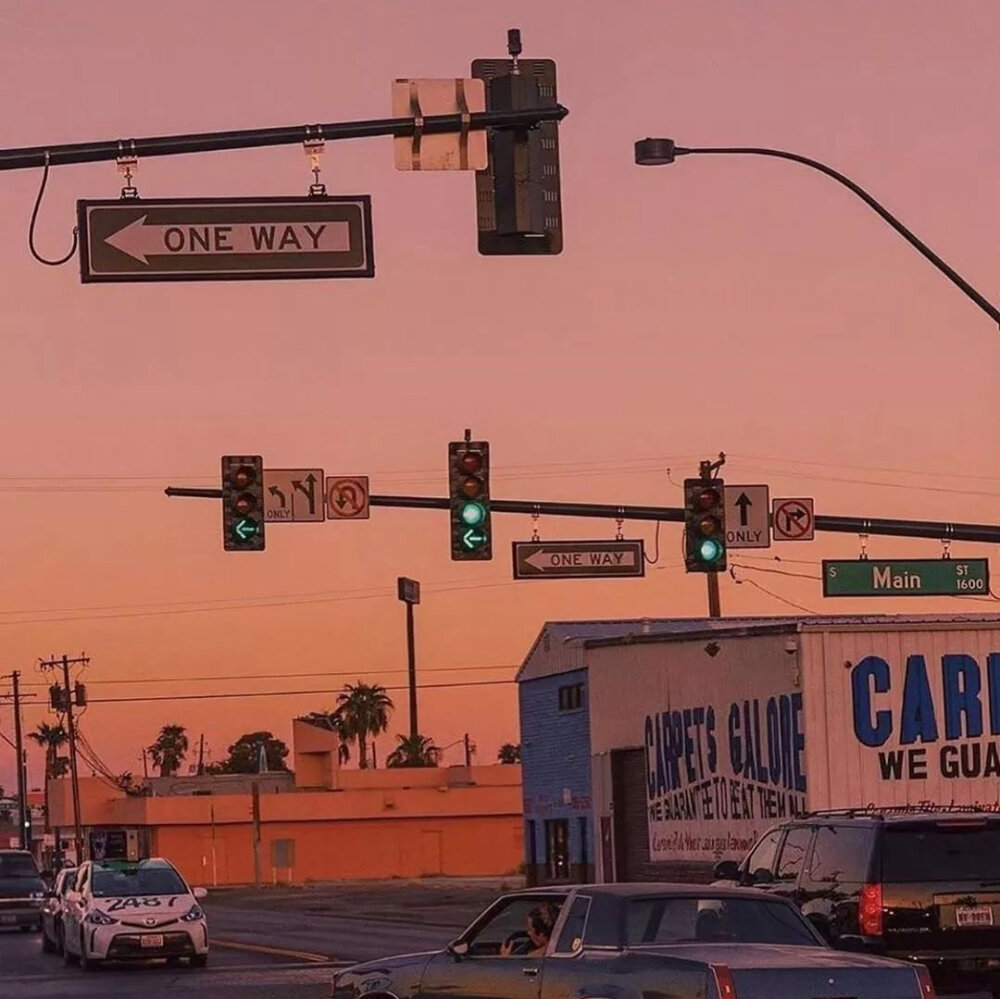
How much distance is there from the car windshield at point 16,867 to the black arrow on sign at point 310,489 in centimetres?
1902

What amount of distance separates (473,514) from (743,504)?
506 centimetres

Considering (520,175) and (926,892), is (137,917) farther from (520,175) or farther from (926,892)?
(520,175)

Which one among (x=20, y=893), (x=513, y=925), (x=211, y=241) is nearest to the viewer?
(x=513, y=925)

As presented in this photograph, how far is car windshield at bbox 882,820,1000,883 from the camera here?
64.0 feet

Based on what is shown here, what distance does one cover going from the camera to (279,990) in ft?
85.8

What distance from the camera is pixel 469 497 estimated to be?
32.1 metres

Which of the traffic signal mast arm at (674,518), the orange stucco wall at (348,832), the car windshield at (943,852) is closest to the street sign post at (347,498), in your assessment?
the traffic signal mast arm at (674,518)

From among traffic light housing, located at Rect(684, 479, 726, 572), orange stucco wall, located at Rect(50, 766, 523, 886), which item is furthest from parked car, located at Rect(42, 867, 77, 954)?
orange stucco wall, located at Rect(50, 766, 523, 886)

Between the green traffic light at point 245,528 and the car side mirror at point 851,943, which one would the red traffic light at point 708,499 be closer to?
the green traffic light at point 245,528

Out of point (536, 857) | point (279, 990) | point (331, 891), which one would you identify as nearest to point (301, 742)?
point (331, 891)

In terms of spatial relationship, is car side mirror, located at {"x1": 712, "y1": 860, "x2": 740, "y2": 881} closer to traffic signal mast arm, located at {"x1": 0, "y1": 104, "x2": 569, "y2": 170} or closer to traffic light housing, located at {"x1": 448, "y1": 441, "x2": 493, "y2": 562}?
traffic signal mast arm, located at {"x1": 0, "y1": 104, "x2": 569, "y2": 170}

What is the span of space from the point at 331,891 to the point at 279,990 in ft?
184

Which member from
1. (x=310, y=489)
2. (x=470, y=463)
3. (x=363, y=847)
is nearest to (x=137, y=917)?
(x=310, y=489)

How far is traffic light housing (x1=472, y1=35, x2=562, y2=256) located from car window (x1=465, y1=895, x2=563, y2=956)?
4.45 meters
